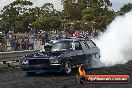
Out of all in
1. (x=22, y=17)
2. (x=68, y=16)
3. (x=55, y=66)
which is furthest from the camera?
(x=68, y=16)

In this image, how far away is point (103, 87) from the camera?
10.5 meters

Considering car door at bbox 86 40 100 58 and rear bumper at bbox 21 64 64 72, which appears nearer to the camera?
rear bumper at bbox 21 64 64 72

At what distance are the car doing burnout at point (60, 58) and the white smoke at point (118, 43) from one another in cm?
293

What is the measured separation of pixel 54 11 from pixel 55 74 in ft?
204

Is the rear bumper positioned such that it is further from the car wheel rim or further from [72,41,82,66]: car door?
[72,41,82,66]: car door

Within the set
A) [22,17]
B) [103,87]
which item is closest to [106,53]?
[103,87]

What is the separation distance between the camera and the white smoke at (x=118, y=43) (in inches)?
783

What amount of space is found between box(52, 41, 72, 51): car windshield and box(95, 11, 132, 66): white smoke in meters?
3.60

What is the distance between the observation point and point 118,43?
22938mm

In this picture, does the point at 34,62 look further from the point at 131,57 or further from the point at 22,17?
the point at 22,17

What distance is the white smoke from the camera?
1989cm

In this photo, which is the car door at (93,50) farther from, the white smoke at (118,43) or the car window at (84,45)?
the white smoke at (118,43)

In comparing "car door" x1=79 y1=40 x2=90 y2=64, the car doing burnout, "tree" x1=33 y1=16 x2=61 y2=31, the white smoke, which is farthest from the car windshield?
"tree" x1=33 y1=16 x2=61 y2=31

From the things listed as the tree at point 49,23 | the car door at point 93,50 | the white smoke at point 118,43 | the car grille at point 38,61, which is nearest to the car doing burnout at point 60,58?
the car grille at point 38,61
